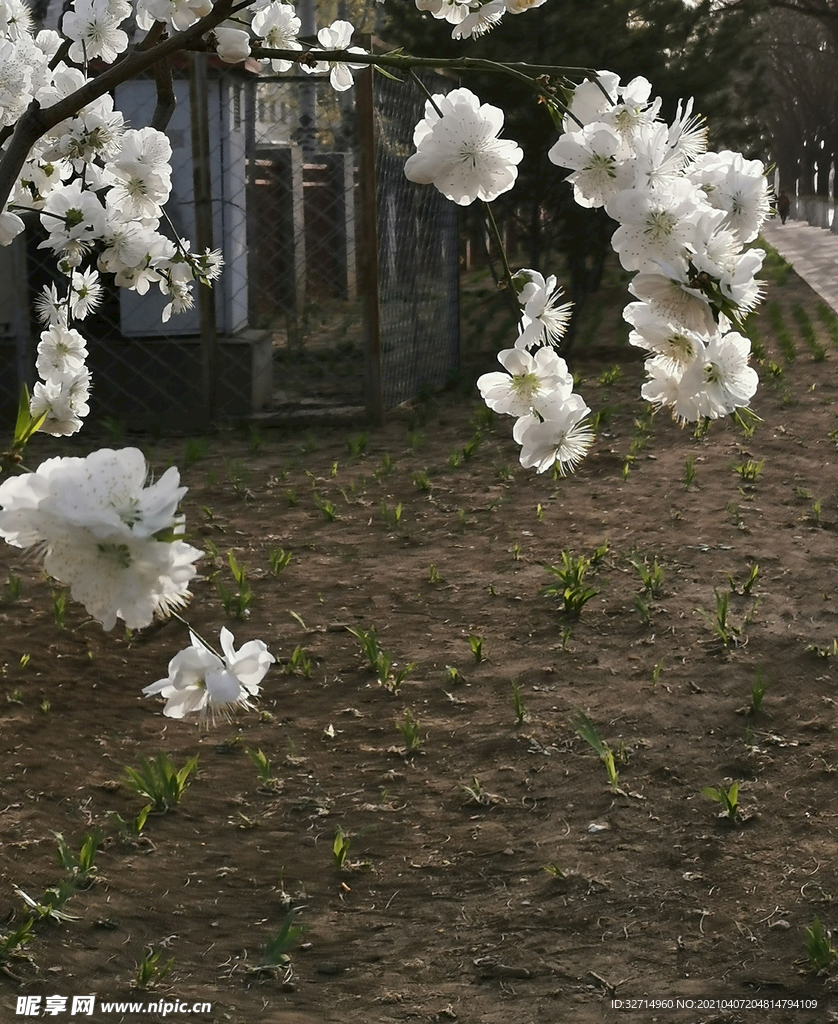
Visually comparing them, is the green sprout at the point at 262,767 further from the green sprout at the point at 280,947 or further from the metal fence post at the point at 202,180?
the metal fence post at the point at 202,180

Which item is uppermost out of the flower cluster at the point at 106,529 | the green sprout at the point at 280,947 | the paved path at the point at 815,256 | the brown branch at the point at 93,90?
the brown branch at the point at 93,90

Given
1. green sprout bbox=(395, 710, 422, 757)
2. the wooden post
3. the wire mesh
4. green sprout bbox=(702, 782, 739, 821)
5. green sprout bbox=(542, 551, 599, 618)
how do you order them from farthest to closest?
1. the wire mesh
2. the wooden post
3. green sprout bbox=(542, 551, 599, 618)
4. green sprout bbox=(395, 710, 422, 757)
5. green sprout bbox=(702, 782, 739, 821)

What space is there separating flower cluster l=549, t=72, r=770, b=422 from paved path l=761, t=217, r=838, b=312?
5.91 m

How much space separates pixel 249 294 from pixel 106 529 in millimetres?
6383

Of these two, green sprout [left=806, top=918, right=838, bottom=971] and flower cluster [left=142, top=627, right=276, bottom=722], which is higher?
flower cluster [left=142, top=627, right=276, bottom=722]

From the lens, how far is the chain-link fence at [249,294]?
628 cm

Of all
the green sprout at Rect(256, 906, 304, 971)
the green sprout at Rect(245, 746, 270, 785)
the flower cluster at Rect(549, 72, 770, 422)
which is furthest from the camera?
the green sprout at Rect(245, 746, 270, 785)

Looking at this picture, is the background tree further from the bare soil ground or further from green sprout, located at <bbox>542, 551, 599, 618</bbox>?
green sprout, located at <bbox>542, 551, 599, 618</bbox>

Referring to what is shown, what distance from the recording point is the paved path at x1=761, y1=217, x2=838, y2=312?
1291 cm

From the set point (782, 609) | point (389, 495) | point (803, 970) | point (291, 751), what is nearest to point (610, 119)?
point (803, 970)

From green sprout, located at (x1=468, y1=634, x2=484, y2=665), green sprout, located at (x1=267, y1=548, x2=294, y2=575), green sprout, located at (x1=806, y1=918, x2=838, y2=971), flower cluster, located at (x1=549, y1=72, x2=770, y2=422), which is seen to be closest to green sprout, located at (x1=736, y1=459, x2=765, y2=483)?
green sprout, located at (x1=267, y1=548, x2=294, y2=575)

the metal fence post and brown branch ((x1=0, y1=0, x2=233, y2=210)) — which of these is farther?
the metal fence post

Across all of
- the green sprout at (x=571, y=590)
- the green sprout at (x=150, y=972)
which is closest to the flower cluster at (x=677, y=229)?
the green sprout at (x=150, y=972)

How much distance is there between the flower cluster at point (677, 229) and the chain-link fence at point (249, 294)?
4596 mm
